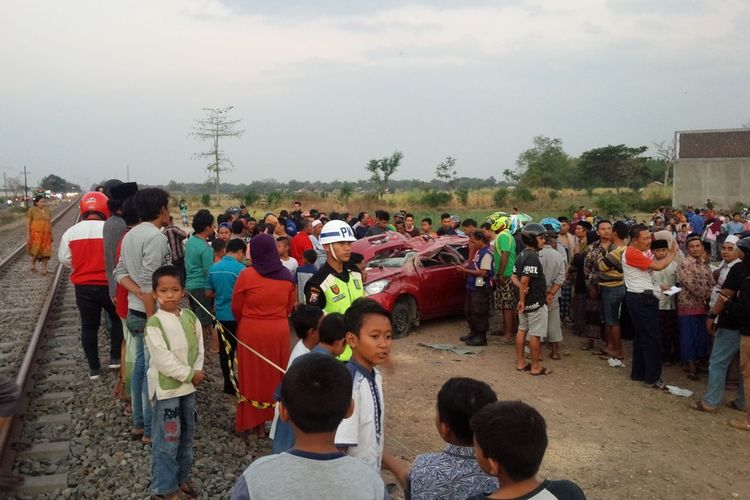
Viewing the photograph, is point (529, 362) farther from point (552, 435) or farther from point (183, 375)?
point (183, 375)

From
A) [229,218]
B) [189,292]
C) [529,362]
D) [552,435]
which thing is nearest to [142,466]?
[189,292]

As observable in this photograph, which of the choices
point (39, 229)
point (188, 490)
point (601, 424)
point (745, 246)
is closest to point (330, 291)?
point (188, 490)

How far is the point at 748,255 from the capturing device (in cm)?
605

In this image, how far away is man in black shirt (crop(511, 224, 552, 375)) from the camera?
7.71 m

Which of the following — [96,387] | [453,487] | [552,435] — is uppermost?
[453,487]

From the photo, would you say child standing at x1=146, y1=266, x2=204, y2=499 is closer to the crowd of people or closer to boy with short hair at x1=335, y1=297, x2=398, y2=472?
the crowd of people

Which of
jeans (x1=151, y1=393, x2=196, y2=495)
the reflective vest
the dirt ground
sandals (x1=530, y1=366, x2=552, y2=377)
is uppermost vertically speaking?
the reflective vest

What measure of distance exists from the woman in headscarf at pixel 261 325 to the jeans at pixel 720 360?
4.54 meters

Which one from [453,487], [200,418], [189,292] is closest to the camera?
[453,487]

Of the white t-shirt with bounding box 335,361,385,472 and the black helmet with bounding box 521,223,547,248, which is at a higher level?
the black helmet with bounding box 521,223,547,248

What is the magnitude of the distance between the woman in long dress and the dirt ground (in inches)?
363

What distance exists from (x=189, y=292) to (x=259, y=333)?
2.59 metres

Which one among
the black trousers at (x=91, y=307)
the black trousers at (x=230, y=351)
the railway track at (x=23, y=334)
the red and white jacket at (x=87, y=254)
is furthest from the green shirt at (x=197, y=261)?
the railway track at (x=23, y=334)

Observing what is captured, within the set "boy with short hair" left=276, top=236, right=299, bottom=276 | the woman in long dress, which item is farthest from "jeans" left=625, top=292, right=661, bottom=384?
the woman in long dress
